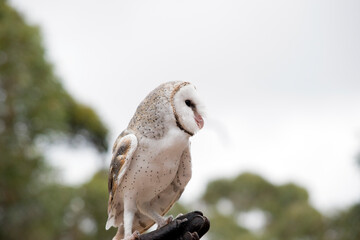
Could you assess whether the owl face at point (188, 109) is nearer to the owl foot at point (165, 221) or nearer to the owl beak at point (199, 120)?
the owl beak at point (199, 120)

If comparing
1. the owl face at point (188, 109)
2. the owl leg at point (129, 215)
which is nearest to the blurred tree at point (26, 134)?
the owl leg at point (129, 215)

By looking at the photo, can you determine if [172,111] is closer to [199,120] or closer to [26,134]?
[199,120]

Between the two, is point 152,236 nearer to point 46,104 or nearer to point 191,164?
point 191,164

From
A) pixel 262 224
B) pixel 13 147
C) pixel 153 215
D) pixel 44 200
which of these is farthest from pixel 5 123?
pixel 262 224

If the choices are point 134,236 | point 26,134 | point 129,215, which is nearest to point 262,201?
point 26,134

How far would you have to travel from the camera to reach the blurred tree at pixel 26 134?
1055cm

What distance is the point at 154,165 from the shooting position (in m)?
2.71

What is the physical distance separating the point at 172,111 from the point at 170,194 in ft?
1.46

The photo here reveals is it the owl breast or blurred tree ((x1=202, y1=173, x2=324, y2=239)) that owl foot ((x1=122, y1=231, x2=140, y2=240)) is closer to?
the owl breast

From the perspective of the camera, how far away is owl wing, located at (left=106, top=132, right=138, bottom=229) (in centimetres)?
269

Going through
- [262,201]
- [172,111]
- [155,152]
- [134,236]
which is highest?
[262,201]

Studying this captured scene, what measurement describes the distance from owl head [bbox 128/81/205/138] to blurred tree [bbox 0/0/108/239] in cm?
826

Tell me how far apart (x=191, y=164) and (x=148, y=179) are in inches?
9.1

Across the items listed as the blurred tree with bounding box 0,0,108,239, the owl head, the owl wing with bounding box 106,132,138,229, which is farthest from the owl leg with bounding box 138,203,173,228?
the blurred tree with bounding box 0,0,108,239
